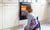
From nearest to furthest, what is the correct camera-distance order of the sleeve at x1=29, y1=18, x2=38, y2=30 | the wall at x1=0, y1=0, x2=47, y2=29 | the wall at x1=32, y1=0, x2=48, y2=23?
the sleeve at x1=29, y1=18, x2=38, y2=30, the wall at x1=0, y1=0, x2=47, y2=29, the wall at x1=32, y1=0, x2=48, y2=23

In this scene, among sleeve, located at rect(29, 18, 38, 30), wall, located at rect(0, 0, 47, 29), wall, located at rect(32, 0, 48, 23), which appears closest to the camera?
sleeve, located at rect(29, 18, 38, 30)

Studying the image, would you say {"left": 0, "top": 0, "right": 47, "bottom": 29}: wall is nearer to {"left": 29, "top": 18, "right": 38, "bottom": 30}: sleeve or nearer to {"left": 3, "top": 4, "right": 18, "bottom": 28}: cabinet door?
{"left": 3, "top": 4, "right": 18, "bottom": 28}: cabinet door

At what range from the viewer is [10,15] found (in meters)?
2.56

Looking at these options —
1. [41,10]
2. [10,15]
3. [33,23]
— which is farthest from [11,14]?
[41,10]

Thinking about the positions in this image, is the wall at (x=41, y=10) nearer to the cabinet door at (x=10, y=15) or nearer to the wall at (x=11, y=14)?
the wall at (x=11, y=14)

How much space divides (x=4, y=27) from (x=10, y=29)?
175 mm

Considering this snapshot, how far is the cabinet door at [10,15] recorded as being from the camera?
2467 mm

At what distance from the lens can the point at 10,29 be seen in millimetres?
2561

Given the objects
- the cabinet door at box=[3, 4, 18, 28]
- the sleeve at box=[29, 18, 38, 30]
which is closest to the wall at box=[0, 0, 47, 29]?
the cabinet door at box=[3, 4, 18, 28]

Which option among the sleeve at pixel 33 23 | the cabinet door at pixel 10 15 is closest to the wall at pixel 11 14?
the cabinet door at pixel 10 15

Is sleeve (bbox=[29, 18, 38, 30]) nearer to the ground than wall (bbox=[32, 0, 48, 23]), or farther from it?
nearer to the ground

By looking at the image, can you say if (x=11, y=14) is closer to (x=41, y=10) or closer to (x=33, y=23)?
(x=33, y=23)

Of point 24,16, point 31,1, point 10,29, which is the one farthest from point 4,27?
point 31,1

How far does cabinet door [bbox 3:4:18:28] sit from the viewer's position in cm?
247
